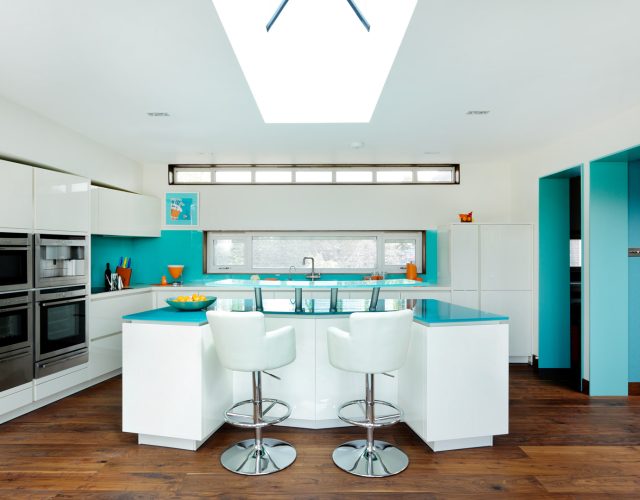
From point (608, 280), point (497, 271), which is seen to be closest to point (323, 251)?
point (497, 271)

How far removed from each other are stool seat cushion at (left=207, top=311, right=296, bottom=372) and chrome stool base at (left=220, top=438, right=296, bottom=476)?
0.63 m

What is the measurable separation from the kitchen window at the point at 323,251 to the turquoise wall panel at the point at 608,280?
229 centimetres

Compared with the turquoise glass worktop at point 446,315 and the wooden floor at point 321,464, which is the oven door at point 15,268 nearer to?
the wooden floor at point 321,464

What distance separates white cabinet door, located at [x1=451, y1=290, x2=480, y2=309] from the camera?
5246 mm

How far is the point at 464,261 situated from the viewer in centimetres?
525

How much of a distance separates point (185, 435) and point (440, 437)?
1734mm

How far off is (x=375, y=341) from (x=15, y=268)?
119 inches

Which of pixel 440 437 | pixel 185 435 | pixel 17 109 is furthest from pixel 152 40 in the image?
pixel 440 437

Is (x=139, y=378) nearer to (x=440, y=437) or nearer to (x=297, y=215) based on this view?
(x=440, y=437)

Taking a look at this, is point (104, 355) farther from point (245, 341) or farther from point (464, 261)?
point (464, 261)

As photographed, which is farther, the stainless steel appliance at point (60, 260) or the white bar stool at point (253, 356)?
the stainless steel appliance at point (60, 260)

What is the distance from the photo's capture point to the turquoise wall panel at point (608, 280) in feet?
13.6

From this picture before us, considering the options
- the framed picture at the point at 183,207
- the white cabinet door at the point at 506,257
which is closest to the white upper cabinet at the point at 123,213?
the framed picture at the point at 183,207

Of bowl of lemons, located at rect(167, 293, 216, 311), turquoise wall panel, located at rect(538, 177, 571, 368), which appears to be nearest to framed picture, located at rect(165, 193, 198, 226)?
bowl of lemons, located at rect(167, 293, 216, 311)
